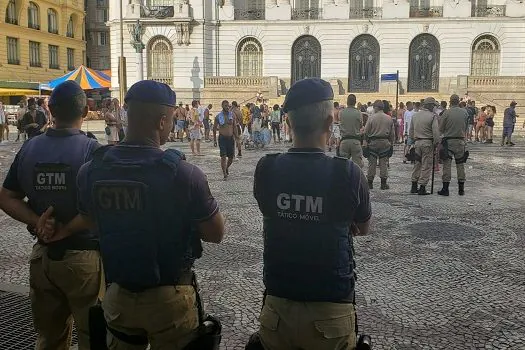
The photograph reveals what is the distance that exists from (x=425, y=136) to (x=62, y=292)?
8208 mm

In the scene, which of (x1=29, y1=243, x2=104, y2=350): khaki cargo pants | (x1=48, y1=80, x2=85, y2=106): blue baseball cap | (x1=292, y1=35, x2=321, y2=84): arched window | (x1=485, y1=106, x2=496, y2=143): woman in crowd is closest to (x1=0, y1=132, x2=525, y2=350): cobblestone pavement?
(x1=29, y1=243, x2=104, y2=350): khaki cargo pants

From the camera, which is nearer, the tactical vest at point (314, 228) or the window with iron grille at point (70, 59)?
the tactical vest at point (314, 228)

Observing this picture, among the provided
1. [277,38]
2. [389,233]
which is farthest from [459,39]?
[389,233]

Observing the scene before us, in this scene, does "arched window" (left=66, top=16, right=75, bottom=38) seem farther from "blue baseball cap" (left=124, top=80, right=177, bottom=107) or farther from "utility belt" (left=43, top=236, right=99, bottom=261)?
"blue baseball cap" (left=124, top=80, right=177, bottom=107)

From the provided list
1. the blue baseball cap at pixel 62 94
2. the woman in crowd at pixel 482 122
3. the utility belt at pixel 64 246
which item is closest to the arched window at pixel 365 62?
the woman in crowd at pixel 482 122

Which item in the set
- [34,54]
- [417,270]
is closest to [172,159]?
[417,270]

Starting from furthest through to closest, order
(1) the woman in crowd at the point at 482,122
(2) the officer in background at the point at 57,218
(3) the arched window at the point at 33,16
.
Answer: (3) the arched window at the point at 33,16 < (1) the woman in crowd at the point at 482,122 < (2) the officer in background at the point at 57,218

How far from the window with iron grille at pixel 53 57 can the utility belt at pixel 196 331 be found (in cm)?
5397

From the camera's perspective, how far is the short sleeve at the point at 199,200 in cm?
245

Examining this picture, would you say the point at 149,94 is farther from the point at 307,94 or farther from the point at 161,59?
the point at 161,59

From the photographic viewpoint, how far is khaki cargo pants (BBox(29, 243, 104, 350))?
3.06 meters

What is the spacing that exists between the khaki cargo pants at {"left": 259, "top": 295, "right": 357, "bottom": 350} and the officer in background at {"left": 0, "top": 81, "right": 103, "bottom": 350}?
3.92 ft

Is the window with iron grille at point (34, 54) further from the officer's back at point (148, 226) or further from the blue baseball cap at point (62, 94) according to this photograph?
the officer's back at point (148, 226)

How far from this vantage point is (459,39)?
3672cm
